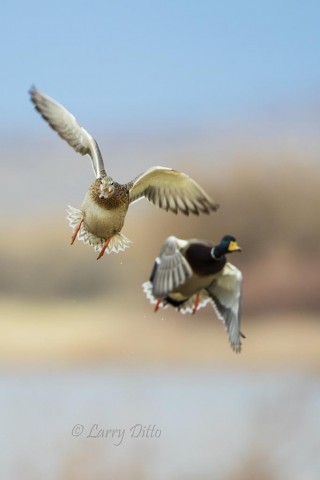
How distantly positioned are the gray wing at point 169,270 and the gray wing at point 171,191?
0.84 ft

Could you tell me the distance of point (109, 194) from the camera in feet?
11.3

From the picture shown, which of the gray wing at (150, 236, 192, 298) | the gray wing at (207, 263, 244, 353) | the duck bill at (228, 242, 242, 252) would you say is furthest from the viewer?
the gray wing at (207, 263, 244, 353)

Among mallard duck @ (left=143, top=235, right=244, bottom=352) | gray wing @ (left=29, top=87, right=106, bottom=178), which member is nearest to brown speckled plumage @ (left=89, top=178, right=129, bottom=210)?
gray wing @ (left=29, top=87, right=106, bottom=178)

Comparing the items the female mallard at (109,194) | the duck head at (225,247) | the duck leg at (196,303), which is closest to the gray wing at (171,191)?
the female mallard at (109,194)

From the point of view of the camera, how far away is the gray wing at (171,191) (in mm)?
3352

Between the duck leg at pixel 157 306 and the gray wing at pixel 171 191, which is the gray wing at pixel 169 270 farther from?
the gray wing at pixel 171 191

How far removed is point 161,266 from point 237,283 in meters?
0.41

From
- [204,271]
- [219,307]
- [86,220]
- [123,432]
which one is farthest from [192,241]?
[123,432]

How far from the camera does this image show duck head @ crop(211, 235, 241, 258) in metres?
3.12

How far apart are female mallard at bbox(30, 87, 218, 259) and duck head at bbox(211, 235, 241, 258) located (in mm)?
207

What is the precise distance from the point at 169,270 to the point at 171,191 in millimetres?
572

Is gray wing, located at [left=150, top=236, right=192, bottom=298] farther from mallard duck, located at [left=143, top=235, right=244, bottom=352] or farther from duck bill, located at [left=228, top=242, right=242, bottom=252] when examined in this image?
duck bill, located at [left=228, top=242, right=242, bottom=252]

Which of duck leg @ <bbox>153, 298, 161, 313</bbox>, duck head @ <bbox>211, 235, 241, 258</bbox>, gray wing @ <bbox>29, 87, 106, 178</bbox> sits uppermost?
gray wing @ <bbox>29, 87, 106, 178</bbox>

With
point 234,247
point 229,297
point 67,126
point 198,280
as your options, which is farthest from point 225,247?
point 67,126
